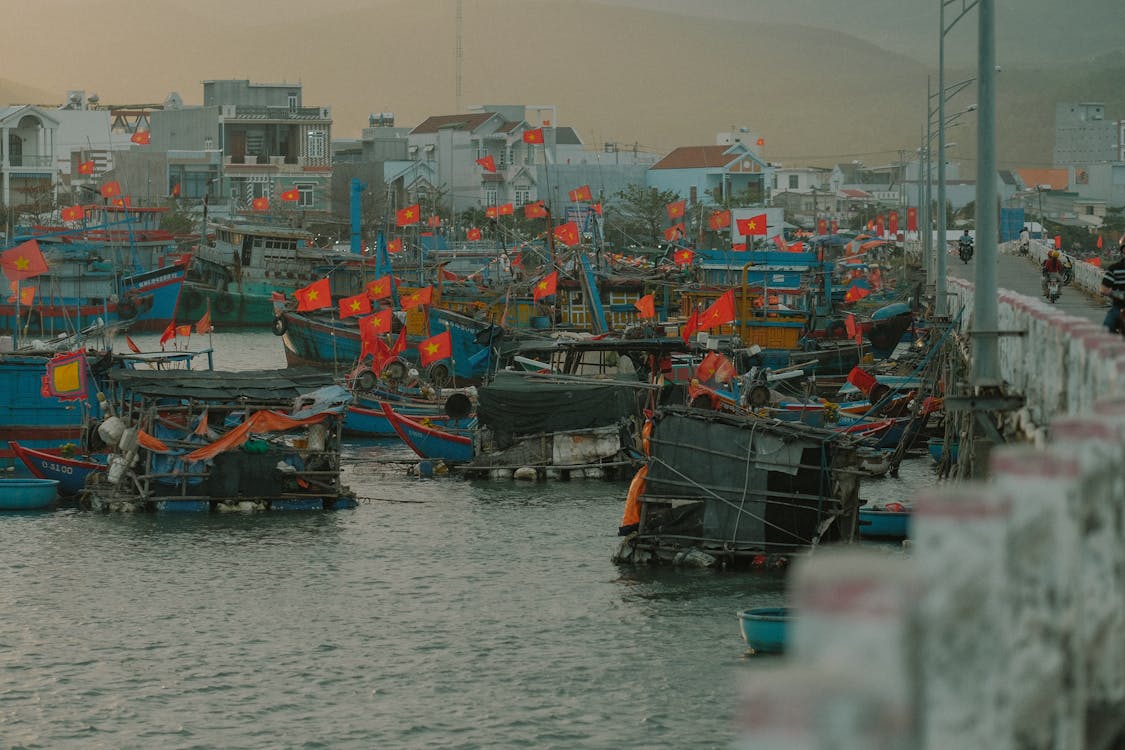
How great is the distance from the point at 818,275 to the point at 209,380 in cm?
3144

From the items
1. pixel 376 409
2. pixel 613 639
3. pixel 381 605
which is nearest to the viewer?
pixel 613 639

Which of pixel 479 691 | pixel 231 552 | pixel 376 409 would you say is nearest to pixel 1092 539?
pixel 479 691

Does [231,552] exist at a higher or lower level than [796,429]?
lower

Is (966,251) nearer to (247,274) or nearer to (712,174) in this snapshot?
(247,274)

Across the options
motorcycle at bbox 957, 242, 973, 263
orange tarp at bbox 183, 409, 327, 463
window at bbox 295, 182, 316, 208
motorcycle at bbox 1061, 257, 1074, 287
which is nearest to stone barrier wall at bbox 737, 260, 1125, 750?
orange tarp at bbox 183, 409, 327, 463

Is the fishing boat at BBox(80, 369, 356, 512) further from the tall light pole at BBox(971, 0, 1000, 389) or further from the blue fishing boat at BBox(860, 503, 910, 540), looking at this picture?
the tall light pole at BBox(971, 0, 1000, 389)

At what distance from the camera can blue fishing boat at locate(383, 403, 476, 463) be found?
40.9 meters

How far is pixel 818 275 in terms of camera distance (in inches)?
2452

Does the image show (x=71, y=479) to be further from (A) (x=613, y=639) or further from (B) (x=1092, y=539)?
(B) (x=1092, y=539)

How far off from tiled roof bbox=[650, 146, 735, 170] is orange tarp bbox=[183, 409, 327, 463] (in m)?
94.1

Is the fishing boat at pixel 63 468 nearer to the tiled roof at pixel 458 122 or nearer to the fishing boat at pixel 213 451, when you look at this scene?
the fishing boat at pixel 213 451

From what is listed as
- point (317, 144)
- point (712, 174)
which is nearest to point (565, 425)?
point (317, 144)

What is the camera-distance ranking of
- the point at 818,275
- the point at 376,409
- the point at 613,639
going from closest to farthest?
1. the point at 613,639
2. the point at 376,409
3. the point at 818,275

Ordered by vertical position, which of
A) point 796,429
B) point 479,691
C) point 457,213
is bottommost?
point 479,691
